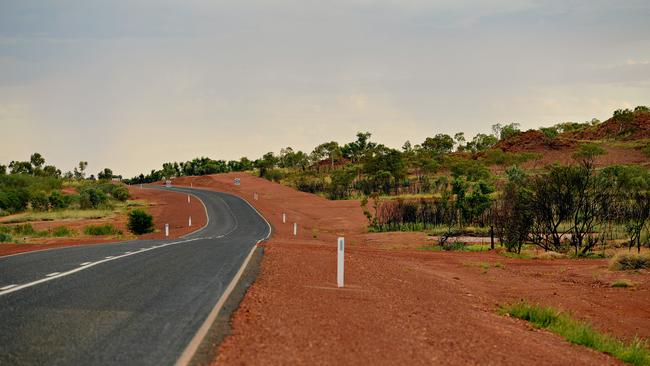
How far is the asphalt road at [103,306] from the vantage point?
6020 millimetres

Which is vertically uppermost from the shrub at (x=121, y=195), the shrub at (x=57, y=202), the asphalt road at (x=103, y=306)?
the shrub at (x=121, y=195)

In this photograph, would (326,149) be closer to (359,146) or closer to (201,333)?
(359,146)

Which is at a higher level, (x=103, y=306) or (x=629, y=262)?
(x=103, y=306)

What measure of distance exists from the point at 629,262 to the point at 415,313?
1740cm

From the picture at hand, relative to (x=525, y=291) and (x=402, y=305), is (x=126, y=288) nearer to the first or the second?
(x=402, y=305)

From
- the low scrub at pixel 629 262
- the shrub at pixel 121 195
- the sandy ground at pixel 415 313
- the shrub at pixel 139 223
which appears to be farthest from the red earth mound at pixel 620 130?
the sandy ground at pixel 415 313

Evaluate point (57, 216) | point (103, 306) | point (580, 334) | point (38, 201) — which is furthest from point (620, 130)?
point (103, 306)

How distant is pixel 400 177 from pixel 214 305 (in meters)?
101

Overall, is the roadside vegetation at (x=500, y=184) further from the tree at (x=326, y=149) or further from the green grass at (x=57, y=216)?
the green grass at (x=57, y=216)

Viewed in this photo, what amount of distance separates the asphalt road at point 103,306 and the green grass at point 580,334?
23.9 ft

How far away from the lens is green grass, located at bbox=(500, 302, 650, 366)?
10.1 meters

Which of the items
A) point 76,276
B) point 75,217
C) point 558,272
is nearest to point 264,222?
point 75,217

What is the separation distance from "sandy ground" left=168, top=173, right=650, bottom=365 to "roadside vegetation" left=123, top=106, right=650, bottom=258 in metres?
12.0

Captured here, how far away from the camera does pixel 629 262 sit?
23.4 meters
